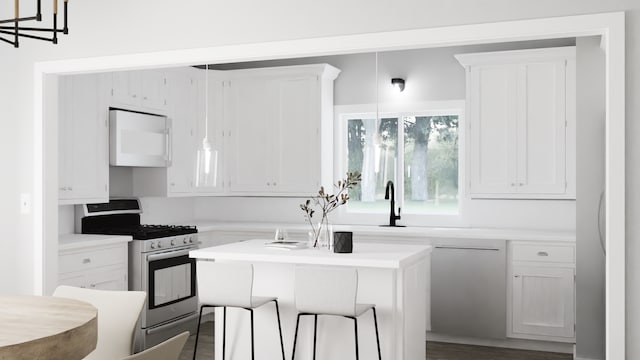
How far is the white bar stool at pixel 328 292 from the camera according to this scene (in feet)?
11.5

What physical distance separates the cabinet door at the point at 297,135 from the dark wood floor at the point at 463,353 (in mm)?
1660

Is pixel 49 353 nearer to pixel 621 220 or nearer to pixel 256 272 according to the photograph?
pixel 256 272

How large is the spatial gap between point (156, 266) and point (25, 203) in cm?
121

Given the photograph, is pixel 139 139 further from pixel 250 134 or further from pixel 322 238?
pixel 322 238

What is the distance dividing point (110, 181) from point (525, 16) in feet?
12.6

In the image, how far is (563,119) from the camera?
5.25 m

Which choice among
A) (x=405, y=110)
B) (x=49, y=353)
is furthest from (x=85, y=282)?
(x=405, y=110)

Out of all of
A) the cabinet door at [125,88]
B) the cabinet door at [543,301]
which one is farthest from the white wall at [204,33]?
the cabinet door at [543,301]

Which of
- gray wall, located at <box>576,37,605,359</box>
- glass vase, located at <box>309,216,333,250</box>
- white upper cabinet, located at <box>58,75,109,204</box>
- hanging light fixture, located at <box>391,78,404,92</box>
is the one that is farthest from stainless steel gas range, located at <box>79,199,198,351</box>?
gray wall, located at <box>576,37,605,359</box>

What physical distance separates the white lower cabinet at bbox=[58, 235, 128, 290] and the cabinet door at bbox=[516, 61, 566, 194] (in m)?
3.20

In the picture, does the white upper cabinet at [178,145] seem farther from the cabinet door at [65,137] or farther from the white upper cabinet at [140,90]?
the cabinet door at [65,137]

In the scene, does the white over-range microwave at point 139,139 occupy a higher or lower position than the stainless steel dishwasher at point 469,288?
higher

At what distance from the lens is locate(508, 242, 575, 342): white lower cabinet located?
4980 mm

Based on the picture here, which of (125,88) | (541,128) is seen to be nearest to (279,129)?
(125,88)
